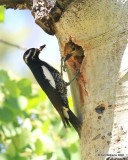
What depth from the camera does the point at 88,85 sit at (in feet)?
7.75

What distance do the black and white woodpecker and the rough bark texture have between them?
1.35 feet

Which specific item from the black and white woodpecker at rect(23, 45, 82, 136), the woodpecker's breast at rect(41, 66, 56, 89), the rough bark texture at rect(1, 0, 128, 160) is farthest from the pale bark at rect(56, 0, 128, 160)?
the woodpecker's breast at rect(41, 66, 56, 89)

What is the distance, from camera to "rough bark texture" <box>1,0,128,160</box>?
2.10 meters

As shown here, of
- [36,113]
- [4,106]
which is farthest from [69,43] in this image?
[36,113]

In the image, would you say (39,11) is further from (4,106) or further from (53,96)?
(4,106)

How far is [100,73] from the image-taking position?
2275 mm

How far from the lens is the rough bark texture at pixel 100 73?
210 cm

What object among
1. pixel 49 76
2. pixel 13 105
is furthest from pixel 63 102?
pixel 13 105

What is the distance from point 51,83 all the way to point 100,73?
1067mm

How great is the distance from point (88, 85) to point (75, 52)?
399mm

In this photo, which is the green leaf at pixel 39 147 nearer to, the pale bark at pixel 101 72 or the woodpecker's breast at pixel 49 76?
the woodpecker's breast at pixel 49 76

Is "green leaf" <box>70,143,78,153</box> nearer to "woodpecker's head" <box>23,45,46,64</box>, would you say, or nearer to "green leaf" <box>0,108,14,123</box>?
"green leaf" <box>0,108,14,123</box>

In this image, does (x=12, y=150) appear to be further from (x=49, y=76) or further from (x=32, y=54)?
(x=32, y=54)

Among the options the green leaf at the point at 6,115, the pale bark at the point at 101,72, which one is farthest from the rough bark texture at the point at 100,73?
the green leaf at the point at 6,115
